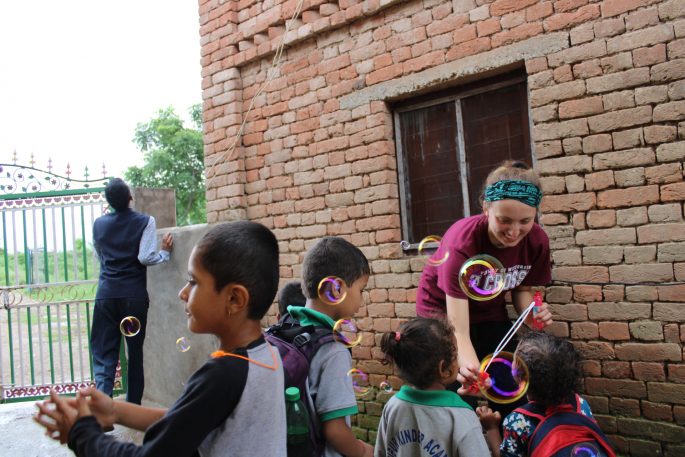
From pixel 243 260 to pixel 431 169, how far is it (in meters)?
3.00

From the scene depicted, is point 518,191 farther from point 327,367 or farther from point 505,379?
point 327,367

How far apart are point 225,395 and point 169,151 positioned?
27.8 m

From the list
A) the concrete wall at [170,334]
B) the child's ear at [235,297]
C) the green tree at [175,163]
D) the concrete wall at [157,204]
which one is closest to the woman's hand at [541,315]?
the child's ear at [235,297]

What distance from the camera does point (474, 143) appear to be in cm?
425

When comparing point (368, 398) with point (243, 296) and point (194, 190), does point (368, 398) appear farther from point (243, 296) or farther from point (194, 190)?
point (194, 190)

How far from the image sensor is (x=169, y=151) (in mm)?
27781

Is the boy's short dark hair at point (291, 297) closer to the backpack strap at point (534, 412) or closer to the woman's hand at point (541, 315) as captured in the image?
the woman's hand at point (541, 315)

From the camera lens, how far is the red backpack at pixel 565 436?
7.07ft

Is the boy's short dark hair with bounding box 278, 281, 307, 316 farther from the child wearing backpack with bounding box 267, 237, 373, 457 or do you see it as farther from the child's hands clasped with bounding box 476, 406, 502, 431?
the child's hands clasped with bounding box 476, 406, 502, 431

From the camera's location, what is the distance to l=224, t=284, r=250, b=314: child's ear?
171 cm

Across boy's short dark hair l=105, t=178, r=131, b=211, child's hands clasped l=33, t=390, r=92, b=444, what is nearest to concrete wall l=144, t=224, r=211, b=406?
boy's short dark hair l=105, t=178, r=131, b=211

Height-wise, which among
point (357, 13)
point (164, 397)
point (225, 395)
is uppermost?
point (357, 13)

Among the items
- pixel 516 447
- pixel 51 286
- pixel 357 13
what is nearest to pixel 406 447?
pixel 516 447

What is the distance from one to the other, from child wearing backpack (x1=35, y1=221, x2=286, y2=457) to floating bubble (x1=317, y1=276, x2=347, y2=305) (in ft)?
1.86
